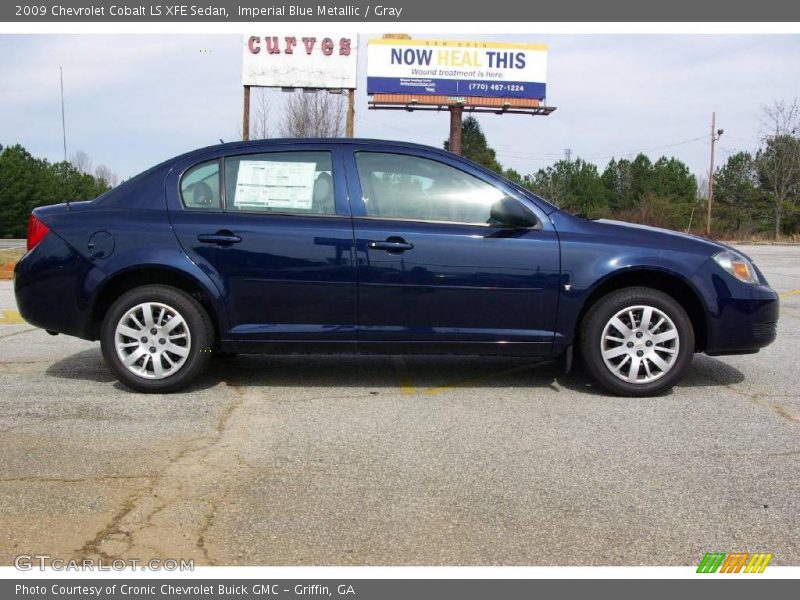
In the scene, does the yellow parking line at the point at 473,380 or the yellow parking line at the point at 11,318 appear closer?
the yellow parking line at the point at 473,380

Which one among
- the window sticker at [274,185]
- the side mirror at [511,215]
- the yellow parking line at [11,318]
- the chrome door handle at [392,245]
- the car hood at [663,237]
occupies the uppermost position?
the window sticker at [274,185]

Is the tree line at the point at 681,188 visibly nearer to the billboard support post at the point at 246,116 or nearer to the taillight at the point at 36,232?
the billboard support post at the point at 246,116

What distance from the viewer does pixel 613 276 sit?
5.03m

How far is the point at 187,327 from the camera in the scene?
5.04 metres

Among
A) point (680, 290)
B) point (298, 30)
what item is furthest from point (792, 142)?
point (680, 290)

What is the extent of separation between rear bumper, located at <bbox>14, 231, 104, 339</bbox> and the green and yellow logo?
394 cm

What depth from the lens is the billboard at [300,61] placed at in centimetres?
2534

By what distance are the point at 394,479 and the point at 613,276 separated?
2250 millimetres

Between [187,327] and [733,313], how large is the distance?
142 inches

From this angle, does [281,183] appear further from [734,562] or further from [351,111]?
[351,111]

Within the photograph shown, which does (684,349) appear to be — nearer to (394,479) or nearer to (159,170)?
(394,479)

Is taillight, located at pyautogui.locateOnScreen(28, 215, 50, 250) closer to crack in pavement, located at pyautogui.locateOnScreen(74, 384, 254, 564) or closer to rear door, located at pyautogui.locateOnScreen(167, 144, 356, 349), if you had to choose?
rear door, located at pyautogui.locateOnScreen(167, 144, 356, 349)

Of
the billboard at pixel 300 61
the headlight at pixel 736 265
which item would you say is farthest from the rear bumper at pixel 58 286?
the billboard at pixel 300 61

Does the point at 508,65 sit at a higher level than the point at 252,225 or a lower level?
higher
